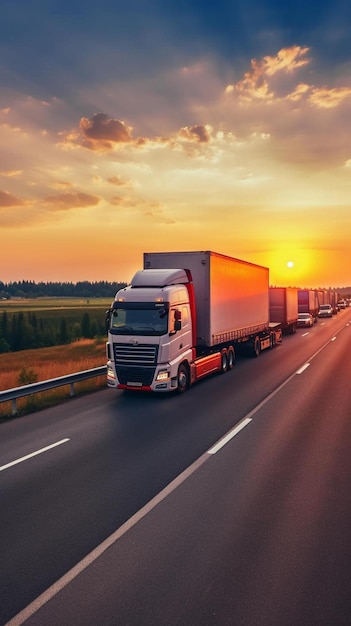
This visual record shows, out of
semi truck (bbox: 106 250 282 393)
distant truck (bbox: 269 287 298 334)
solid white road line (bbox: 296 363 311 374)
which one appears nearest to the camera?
semi truck (bbox: 106 250 282 393)

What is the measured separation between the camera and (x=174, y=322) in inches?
578

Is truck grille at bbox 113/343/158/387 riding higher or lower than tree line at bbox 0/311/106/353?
higher

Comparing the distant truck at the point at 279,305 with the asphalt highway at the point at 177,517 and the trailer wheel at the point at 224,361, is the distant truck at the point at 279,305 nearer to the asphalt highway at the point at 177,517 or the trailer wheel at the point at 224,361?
the trailer wheel at the point at 224,361

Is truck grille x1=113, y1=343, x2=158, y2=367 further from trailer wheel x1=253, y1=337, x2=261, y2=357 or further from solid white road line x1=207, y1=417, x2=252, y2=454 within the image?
trailer wheel x1=253, y1=337, x2=261, y2=357

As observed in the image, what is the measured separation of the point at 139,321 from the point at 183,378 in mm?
2309

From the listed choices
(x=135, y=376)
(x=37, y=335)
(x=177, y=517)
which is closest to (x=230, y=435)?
(x=177, y=517)

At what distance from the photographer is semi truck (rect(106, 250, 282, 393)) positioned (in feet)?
47.1

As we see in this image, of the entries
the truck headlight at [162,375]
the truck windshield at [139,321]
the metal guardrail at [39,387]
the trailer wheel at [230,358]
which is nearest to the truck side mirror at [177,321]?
the truck windshield at [139,321]

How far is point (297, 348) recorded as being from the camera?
2764 cm

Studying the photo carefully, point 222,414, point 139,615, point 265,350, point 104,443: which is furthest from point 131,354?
point 265,350

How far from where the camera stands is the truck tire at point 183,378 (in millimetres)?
15086

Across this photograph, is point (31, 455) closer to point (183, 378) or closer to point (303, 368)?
point (183, 378)

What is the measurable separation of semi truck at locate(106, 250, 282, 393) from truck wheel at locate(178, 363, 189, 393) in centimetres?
3

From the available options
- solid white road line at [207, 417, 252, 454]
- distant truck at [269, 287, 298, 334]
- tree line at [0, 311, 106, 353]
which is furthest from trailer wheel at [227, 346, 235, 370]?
tree line at [0, 311, 106, 353]
